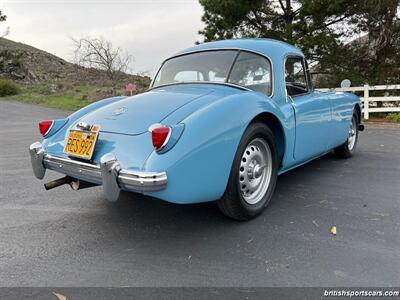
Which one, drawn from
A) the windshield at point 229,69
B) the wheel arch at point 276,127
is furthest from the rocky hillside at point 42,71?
the wheel arch at point 276,127

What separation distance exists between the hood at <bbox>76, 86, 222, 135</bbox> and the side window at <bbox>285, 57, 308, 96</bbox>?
1041 millimetres

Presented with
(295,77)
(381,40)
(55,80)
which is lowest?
(295,77)

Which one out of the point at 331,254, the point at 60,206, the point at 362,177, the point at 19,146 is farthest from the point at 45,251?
the point at 19,146

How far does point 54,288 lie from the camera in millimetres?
2246

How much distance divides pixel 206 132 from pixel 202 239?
0.86 meters

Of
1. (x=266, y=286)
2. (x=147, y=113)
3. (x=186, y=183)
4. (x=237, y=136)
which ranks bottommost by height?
(x=266, y=286)

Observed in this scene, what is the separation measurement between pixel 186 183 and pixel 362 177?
9.65ft

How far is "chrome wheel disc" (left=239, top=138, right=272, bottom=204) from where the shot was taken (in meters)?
3.18

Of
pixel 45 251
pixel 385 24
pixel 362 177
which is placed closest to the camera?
pixel 45 251

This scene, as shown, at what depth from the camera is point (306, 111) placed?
3.94 m

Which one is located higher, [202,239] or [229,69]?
[229,69]

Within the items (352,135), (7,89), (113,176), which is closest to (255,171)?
(113,176)

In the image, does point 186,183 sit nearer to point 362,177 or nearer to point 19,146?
point 362,177

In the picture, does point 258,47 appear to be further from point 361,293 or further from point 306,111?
point 361,293
